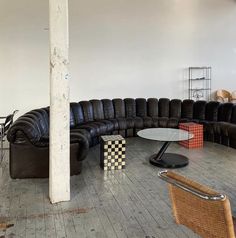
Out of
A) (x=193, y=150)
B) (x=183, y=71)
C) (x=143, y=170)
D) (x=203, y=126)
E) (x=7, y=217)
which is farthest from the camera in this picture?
(x=183, y=71)

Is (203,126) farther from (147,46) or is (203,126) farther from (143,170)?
(147,46)

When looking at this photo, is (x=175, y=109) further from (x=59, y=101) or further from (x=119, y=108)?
(x=59, y=101)

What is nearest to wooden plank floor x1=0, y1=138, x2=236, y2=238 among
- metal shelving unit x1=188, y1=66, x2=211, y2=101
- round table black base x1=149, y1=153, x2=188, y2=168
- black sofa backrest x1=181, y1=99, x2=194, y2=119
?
round table black base x1=149, y1=153, x2=188, y2=168

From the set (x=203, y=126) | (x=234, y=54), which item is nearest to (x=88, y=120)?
(x=203, y=126)

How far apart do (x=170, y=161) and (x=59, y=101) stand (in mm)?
2422

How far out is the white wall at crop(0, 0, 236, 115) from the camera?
7574 millimetres

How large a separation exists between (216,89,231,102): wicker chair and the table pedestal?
14.7ft

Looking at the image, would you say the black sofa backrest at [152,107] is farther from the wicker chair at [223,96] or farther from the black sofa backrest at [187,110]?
the wicker chair at [223,96]

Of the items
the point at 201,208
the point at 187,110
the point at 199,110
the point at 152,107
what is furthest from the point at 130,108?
the point at 201,208

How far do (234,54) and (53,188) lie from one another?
7807mm

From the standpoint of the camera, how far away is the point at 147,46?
8.65 meters

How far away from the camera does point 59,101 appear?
139 inches

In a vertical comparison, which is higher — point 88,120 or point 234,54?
point 234,54

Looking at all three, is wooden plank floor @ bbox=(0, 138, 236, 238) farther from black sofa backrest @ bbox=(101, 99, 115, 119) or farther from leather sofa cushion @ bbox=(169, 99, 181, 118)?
leather sofa cushion @ bbox=(169, 99, 181, 118)
